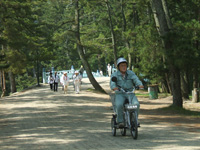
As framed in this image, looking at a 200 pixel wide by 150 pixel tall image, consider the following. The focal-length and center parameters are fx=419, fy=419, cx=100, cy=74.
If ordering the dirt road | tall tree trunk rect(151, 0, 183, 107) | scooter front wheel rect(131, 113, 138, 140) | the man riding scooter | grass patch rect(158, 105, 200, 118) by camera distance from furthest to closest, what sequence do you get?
tall tree trunk rect(151, 0, 183, 107) < grass patch rect(158, 105, 200, 118) < the man riding scooter < scooter front wheel rect(131, 113, 138, 140) < the dirt road

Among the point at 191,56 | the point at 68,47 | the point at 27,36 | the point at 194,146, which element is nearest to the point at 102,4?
the point at 27,36

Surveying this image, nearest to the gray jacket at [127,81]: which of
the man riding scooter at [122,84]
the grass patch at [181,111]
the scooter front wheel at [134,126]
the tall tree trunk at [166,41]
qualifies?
the man riding scooter at [122,84]

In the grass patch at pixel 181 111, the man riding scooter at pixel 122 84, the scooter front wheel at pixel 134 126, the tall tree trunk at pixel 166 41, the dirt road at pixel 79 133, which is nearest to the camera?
the dirt road at pixel 79 133

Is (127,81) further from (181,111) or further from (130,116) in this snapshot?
(181,111)

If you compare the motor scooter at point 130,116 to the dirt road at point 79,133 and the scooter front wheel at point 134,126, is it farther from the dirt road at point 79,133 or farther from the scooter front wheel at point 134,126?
the dirt road at point 79,133

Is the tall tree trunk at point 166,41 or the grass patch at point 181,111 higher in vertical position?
the tall tree trunk at point 166,41

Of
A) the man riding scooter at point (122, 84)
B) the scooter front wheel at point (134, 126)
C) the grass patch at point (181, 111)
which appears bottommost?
the grass patch at point (181, 111)

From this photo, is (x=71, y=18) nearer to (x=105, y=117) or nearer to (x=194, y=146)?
(x=105, y=117)

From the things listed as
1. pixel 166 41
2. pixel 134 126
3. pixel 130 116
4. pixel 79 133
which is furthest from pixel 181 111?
pixel 134 126

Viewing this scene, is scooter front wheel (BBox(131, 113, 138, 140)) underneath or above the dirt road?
above

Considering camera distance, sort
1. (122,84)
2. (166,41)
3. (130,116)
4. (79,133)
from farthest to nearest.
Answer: (166,41) < (79,133) < (122,84) < (130,116)

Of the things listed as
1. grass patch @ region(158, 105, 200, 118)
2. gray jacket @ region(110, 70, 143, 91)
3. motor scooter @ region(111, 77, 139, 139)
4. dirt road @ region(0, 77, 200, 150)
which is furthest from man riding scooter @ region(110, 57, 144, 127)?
grass patch @ region(158, 105, 200, 118)

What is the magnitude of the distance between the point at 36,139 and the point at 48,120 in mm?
4916

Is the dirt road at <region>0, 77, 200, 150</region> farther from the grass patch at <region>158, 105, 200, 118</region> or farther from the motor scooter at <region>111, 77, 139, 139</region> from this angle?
the grass patch at <region>158, 105, 200, 118</region>
